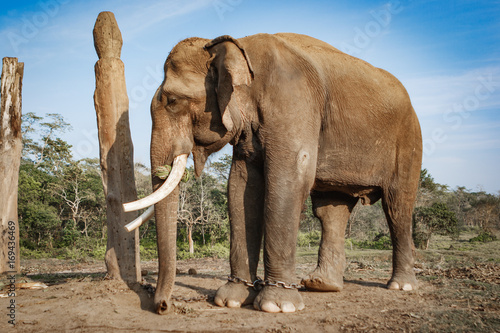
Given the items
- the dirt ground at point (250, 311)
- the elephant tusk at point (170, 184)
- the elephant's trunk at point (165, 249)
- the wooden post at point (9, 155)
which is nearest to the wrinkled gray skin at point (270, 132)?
the elephant's trunk at point (165, 249)

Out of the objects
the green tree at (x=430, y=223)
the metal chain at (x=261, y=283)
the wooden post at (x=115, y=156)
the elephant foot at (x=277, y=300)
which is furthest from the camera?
the green tree at (x=430, y=223)

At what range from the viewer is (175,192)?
17.1 feet

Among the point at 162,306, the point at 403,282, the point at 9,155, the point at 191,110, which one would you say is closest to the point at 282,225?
the point at 162,306

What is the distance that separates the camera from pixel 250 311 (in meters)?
5.11

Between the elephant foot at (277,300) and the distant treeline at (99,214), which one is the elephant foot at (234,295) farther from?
the distant treeline at (99,214)

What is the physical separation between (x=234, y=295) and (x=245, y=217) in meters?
0.96

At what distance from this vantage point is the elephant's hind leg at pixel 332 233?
682 cm

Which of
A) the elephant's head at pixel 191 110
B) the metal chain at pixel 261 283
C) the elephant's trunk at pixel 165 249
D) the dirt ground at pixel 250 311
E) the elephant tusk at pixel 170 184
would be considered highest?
the elephant's head at pixel 191 110

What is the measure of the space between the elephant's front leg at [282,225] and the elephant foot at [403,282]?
2.12m

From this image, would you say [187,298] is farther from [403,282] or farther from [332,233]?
[403,282]

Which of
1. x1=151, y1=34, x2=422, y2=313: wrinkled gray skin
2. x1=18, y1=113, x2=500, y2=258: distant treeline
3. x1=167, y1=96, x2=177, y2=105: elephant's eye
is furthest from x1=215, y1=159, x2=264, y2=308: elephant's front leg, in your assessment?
x1=18, y1=113, x2=500, y2=258: distant treeline

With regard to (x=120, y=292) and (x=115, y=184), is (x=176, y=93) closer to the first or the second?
(x=115, y=184)

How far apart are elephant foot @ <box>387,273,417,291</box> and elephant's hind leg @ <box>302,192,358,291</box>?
717 millimetres

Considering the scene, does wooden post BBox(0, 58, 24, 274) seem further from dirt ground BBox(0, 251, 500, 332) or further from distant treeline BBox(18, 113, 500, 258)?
distant treeline BBox(18, 113, 500, 258)
